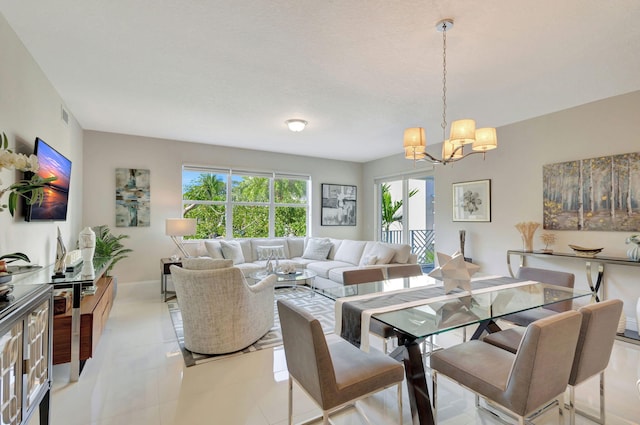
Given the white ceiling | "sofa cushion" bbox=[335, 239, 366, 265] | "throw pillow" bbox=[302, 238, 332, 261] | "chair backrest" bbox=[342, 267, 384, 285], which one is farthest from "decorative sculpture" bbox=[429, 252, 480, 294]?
"throw pillow" bbox=[302, 238, 332, 261]

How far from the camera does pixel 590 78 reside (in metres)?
2.96

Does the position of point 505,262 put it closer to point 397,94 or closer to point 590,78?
point 590,78

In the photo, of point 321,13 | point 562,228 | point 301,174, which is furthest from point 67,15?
point 562,228

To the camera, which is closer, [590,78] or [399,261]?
[590,78]

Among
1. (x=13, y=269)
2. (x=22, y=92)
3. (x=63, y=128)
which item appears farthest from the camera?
(x=63, y=128)

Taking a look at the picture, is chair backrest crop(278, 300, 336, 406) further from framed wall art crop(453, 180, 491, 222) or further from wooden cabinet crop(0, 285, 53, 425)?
framed wall art crop(453, 180, 491, 222)

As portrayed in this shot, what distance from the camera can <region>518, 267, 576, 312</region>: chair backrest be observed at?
100 inches

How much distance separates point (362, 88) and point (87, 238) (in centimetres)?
344

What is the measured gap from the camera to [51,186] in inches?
111

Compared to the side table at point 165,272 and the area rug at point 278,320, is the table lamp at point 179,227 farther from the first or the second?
the area rug at point 278,320

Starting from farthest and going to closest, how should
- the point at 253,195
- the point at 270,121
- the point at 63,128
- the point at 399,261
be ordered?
the point at 253,195
the point at 399,261
the point at 270,121
the point at 63,128

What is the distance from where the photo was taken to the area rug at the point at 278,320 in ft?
9.04

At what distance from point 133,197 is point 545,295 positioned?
566 centimetres

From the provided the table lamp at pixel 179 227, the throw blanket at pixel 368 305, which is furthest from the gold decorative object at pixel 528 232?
the table lamp at pixel 179 227
